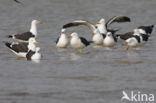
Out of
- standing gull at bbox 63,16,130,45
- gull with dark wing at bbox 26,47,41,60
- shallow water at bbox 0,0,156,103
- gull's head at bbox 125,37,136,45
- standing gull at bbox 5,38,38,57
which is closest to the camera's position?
shallow water at bbox 0,0,156,103

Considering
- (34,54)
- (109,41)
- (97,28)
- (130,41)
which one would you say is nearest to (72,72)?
(34,54)

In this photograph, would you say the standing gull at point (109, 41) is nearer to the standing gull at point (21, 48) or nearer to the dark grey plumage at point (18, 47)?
the standing gull at point (21, 48)

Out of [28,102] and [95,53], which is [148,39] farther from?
[28,102]

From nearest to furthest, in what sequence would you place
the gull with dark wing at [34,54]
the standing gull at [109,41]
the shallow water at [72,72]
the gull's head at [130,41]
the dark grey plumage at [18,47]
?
the shallow water at [72,72]
the gull with dark wing at [34,54]
the dark grey plumage at [18,47]
the gull's head at [130,41]
the standing gull at [109,41]

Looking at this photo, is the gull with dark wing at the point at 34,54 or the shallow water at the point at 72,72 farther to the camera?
the gull with dark wing at the point at 34,54

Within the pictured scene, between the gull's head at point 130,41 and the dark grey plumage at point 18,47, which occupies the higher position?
the dark grey plumage at point 18,47

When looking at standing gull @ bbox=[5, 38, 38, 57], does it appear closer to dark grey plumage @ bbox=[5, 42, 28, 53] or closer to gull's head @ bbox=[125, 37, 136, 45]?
dark grey plumage @ bbox=[5, 42, 28, 53]

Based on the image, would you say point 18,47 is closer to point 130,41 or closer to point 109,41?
point 109,41

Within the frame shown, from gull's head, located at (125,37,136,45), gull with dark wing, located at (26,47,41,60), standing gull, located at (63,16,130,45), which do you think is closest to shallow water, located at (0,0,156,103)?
gull with dark wing, located at (26,47,41,60)

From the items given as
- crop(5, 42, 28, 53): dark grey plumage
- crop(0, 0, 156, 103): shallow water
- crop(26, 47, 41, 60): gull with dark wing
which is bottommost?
crop(0, 0, 156, 103): shallow water

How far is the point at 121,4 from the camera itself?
31703mm

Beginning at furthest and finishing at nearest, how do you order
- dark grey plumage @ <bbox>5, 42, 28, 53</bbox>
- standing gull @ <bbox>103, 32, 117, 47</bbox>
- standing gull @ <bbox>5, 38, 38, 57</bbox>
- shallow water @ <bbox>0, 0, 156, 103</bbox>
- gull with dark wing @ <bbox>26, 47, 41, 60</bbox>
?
standing gull @ <bbox>103, 32, 117, 47</bbox>, dark grey plumage @ <bbox>5, 42, 28, 53</bbox>, standing gull @ <bbox>5, 38, 38, 57</bbox>, gull with dark wing @ <bbox>26, 47, 41, 60</bbox>, shallow water @ <bbox>0, 0, 156, 103</bbox>

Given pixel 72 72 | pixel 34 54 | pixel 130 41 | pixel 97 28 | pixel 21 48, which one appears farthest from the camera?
pixel 97 28

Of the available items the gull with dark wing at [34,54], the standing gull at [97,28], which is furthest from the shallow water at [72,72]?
the standing gull at [97,28]
